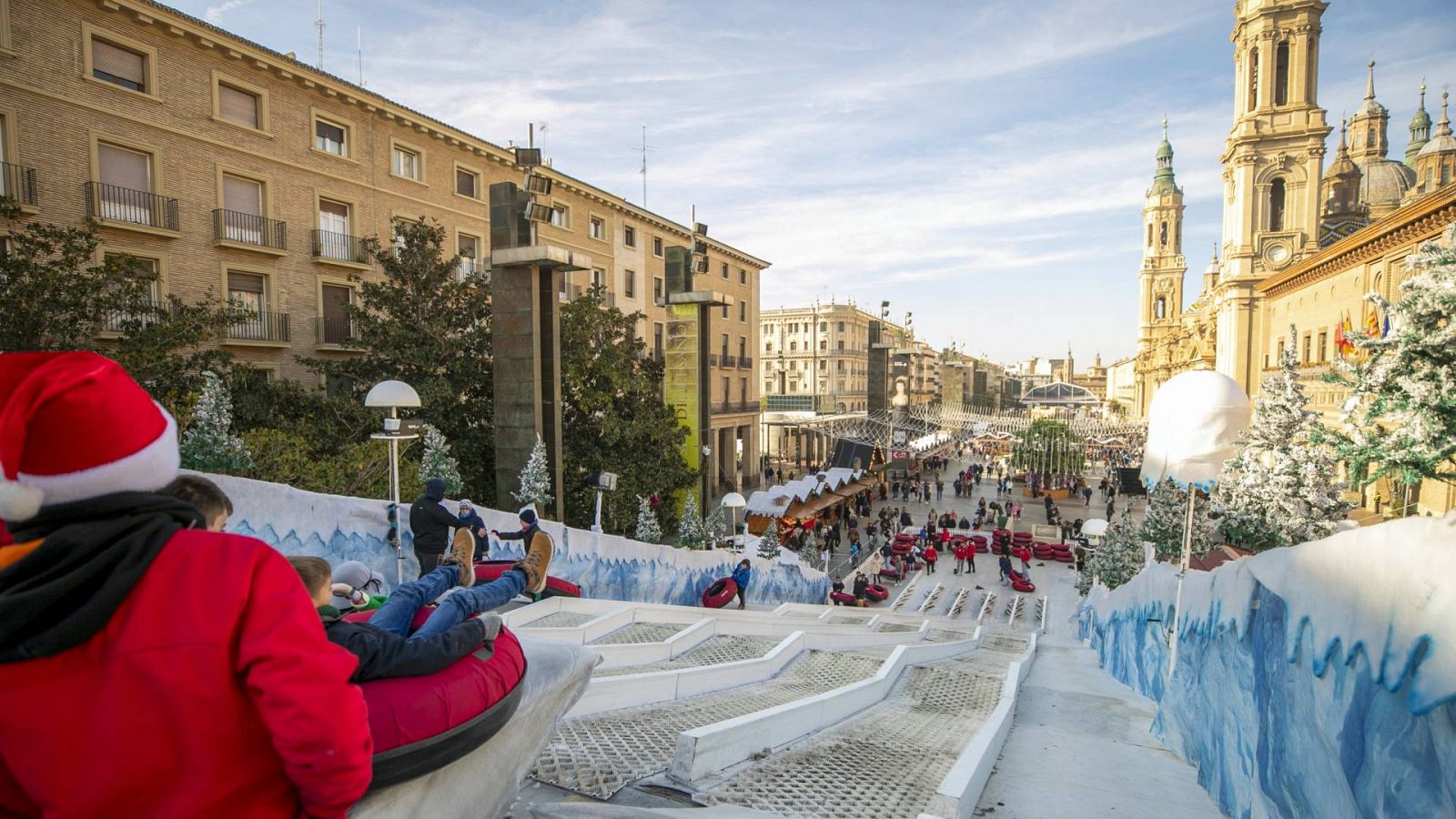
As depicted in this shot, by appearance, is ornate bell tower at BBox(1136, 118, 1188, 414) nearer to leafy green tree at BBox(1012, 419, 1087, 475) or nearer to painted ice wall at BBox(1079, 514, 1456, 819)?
leafy green tree at BBox(1012, 419, 1087, 475)

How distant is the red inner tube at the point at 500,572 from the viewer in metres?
7.18

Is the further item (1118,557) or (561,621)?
(1118,557)

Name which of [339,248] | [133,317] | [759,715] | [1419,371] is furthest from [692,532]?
[339,248]

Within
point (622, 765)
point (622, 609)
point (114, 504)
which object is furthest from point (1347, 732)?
point (622, 609)

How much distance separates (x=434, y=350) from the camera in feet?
51.2

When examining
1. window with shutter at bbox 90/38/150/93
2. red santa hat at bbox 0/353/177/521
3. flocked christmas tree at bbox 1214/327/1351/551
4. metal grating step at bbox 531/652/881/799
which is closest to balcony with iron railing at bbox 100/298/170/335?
window with shutter at bbox 90/38/150/93

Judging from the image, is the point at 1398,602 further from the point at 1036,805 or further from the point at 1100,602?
the point at 1100,602

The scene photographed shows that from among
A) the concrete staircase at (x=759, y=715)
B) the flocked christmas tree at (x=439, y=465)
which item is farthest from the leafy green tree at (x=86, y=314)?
the concrete staircase at (x=759, y=715)

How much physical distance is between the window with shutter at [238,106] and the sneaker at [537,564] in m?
18.6

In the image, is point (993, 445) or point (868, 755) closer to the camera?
point (868, 755)

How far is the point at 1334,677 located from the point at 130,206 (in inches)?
816

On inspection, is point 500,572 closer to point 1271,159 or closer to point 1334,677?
point 1334,677

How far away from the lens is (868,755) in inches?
154

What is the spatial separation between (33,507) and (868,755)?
12.1 feet
